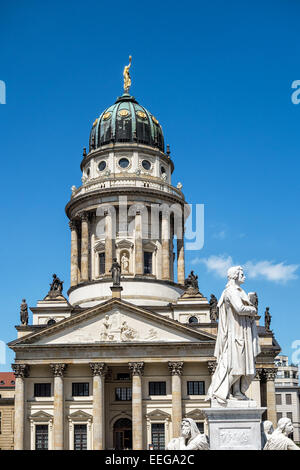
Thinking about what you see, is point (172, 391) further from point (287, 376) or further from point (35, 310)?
point (287, 376)

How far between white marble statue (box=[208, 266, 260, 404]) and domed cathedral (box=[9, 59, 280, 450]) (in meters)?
48.1

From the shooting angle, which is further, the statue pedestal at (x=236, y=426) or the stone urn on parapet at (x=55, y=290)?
the stone urn on parapet at (x=55, y=290)

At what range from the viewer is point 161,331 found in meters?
63.5

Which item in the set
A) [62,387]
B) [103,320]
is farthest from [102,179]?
[62,387]

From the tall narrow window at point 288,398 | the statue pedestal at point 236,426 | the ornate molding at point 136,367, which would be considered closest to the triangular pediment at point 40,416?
the ornate molding at point 136,367

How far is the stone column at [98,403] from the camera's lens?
201 ft

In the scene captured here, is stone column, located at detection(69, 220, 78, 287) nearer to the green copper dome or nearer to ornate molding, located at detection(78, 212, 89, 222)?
ornate molding, located at detection(78, 212, 89, 222)

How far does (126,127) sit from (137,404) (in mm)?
33739

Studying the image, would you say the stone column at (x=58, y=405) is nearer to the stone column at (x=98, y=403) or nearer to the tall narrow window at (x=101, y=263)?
the stone column at (x=98, y=403)

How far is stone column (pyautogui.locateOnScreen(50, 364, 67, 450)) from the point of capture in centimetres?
6141

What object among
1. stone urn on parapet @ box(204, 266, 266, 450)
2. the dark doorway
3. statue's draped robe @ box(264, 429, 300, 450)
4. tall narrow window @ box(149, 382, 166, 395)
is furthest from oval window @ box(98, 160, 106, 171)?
statue's draped robe @ box(264, 429, 300, 450)

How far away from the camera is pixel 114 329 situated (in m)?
63.6

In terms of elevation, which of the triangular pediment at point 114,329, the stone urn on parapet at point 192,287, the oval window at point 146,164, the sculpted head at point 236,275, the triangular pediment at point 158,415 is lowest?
the triangular pediment at point 158,415

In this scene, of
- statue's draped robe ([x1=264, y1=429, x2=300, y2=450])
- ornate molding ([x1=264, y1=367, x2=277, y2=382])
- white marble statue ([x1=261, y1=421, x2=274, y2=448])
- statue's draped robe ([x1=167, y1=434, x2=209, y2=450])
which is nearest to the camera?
statue's draped robe ([x1=264, y1=429, x2=300, y2=450])
